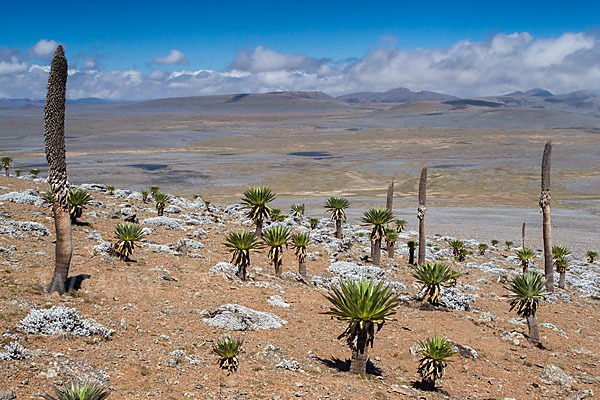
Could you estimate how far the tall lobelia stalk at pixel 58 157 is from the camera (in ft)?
38.9

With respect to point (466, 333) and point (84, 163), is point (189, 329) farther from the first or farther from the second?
point (84, 163)

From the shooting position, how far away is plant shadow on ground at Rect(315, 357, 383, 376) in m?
Answer: 12.0

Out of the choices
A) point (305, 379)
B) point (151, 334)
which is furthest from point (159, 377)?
point (305, 379)

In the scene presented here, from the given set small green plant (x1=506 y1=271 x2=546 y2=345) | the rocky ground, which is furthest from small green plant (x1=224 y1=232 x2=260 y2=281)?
small green plant (x1=506 y1=271 x2=546 y2=345)

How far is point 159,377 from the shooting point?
31.8 feet

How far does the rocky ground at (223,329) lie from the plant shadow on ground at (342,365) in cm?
6

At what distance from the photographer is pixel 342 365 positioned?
1227 cm

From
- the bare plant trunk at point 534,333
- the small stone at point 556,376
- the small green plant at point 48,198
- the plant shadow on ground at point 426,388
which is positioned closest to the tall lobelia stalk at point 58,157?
the plant shadow on ground at point 426,388

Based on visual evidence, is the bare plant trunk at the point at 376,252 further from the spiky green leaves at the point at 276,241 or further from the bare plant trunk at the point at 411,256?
the spiky green leaves at the point at 276,241

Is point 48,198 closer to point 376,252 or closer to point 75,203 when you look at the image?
point 75,203

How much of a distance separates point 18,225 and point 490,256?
31677 millimetres

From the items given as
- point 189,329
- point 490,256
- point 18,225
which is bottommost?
point 490,256

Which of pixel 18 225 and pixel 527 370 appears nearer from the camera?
pixel 527 370

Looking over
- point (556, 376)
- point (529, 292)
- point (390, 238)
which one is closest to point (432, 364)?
point (556, 376)
